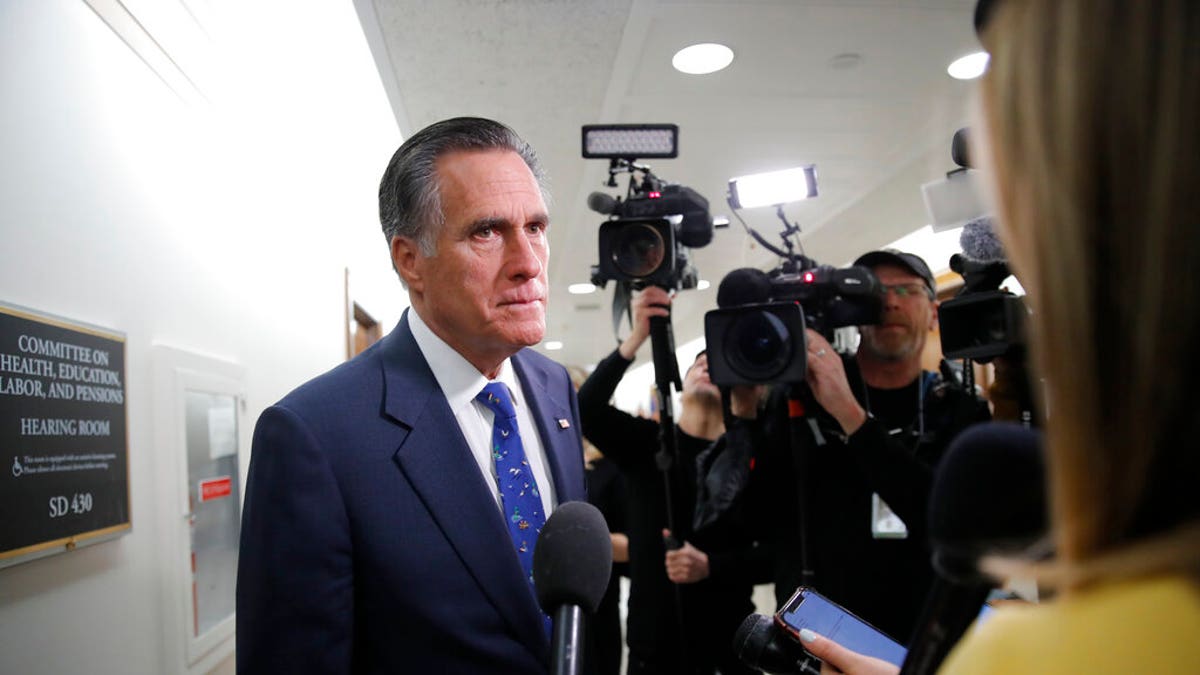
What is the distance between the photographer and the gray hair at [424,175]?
1140mm

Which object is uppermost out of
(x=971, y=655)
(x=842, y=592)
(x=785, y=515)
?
(x=971, y=655)

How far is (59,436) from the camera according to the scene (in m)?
1.02

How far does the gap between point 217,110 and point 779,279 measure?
1.33 metres

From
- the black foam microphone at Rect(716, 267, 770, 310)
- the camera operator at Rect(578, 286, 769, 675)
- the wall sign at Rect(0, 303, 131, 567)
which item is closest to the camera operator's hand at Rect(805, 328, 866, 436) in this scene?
the black foam microphone at Rect(716, 267, 770, 310)

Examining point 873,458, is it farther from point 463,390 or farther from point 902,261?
point 463,390

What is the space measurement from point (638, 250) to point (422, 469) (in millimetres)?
970

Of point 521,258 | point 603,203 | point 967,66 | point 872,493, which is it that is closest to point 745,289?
point 603,203

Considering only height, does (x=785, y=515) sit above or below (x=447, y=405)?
below

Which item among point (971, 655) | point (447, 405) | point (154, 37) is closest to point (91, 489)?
point (447, 405)

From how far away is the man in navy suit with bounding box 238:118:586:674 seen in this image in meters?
0.89

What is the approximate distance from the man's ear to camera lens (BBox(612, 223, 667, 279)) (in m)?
0.70

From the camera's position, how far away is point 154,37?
1406 millimetres

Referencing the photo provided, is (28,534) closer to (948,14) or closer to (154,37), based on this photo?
(154,37)

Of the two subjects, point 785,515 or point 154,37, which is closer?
point 154,37
